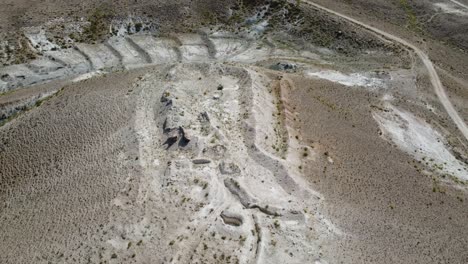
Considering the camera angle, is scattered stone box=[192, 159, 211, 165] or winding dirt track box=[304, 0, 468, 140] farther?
winding dirt track box=[304, 0, 468, 140]

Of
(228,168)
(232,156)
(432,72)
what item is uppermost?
(232,156)

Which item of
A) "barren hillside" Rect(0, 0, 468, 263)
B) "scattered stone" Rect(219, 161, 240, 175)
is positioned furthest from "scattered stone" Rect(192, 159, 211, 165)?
"scattered stone" Rect(219, 161, 240, 175)

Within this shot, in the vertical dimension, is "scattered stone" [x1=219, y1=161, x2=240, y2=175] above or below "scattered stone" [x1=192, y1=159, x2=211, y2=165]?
below

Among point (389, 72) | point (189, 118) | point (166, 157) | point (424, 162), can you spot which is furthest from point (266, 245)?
point (389, 72)

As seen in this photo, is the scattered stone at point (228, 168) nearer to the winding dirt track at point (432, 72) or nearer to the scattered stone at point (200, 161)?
the scattered stone at point (200, 161)

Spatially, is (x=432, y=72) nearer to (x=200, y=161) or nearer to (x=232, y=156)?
(x=232, y=156)

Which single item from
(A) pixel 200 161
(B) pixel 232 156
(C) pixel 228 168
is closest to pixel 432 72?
(B) pixel 232 156

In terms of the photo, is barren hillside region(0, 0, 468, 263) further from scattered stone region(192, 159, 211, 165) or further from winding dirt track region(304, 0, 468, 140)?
winding dirt track region(304, 0, 468, 140)

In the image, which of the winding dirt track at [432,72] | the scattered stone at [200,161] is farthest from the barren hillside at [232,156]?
the winding dirt track at [432,72]

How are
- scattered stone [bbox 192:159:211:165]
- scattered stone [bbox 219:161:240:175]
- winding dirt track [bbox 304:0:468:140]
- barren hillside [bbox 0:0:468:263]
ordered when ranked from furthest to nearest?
winding dirt track [bbox 304:0:468:140], scattered stone [bbox 192:159:211:165], scattered stone [bbox 219:161:240:175], barren hillside [bbox 0:0:468:263]
